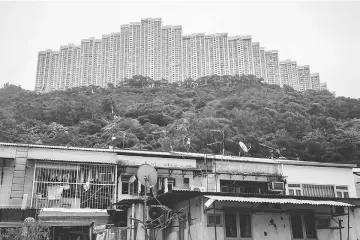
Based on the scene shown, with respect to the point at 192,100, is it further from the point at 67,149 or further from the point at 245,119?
the point at 67,149

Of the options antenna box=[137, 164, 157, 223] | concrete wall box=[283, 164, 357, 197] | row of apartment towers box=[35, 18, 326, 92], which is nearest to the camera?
antenna box=[137, 164, 157, 223]

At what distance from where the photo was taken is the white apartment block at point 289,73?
100169 mm

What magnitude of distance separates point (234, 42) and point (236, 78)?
21644 mm

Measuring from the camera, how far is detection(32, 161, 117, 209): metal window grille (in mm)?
19078

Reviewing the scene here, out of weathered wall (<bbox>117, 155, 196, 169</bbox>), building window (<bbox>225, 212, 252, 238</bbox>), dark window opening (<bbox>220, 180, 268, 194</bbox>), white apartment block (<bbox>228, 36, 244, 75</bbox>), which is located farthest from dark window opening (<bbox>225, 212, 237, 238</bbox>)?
white apartment block (<bbox>228, 36, 244, 75</bbox>)

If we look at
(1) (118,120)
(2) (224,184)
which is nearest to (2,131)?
(1) (118,120)

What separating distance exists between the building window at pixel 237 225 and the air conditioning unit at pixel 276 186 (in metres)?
7.27

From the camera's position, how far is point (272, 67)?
99.1 metres

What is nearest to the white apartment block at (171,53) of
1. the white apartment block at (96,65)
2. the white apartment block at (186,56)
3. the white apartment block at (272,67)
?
the white apartment block at (186,56)

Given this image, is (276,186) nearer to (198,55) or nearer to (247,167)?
(247,167)

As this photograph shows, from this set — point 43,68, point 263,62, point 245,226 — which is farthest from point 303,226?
point 43,68

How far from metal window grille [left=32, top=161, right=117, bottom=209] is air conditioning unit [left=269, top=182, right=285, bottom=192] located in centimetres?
824

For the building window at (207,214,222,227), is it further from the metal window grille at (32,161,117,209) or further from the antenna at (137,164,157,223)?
the metal window grille at (32,161,117,209)

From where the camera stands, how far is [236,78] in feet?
260
